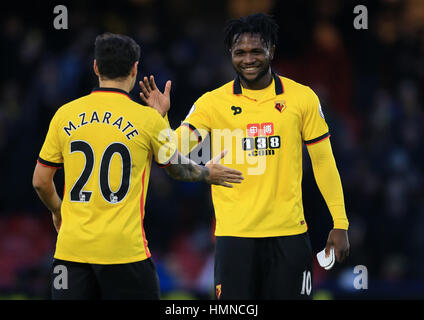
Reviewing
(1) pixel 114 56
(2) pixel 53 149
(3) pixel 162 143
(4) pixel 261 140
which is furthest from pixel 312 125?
(2) pixel 53 149

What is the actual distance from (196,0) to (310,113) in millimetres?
8163

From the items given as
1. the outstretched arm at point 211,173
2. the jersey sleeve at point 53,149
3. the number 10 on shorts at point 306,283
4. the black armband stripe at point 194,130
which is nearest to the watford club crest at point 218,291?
the number 10 on shorts at point 306,283

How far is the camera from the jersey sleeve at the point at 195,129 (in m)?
5.37

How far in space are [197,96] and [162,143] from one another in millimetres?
5767

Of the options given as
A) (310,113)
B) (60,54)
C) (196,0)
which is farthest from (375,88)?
(310,113)

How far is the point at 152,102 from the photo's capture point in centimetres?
519

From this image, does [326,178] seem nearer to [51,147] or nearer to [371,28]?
[51,147]

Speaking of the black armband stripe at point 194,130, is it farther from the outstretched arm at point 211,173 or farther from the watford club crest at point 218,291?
the watford club crest at point 218,291

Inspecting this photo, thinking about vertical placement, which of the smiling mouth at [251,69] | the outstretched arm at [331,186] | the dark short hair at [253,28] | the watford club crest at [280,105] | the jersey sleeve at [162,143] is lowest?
the outstretched arm at [331,186]

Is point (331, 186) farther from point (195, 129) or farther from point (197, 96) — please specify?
point (197, 96)

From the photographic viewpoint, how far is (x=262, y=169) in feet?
17.0

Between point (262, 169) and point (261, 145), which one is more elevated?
point (261, 145)

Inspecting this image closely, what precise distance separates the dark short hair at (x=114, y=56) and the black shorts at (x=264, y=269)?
143cm

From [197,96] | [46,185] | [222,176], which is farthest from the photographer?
[197,96]
